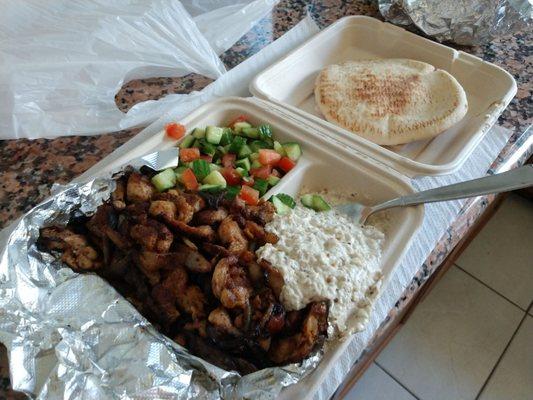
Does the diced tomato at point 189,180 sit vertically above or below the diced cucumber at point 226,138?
below

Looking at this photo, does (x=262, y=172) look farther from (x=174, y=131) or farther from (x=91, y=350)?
(x=91, y=350)

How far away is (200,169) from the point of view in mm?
1170

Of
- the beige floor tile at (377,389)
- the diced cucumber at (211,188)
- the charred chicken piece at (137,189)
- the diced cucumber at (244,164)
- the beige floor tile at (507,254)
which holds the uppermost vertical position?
the charred chicken piece at (137,189)

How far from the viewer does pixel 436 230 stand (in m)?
1.19

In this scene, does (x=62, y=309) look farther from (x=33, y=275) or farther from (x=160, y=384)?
(x=160, y=384)

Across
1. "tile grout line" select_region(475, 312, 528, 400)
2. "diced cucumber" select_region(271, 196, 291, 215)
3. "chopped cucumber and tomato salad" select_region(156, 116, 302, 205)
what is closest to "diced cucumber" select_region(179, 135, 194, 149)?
"chopped cucumber and tomato salad" select_region(156, 116, 302, 205)

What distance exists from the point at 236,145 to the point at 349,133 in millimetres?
347

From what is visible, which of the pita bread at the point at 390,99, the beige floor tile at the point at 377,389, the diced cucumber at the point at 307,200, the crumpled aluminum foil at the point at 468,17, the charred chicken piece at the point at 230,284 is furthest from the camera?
the beige floor tile at the point at 377,389

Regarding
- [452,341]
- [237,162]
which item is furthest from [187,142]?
[452,341]

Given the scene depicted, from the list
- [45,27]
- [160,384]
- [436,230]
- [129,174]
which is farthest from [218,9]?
[160,384]

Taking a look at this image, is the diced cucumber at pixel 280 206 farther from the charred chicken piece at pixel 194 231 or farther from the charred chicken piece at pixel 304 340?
the charred chicken piece at pixel 304 340

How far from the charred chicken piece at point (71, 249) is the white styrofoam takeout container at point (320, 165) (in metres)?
0.21

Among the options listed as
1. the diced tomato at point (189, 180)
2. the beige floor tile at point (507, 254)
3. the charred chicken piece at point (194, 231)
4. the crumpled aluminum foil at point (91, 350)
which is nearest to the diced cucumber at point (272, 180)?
the diced tomato at point (189, 180)

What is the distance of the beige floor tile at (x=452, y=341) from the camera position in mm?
2033
